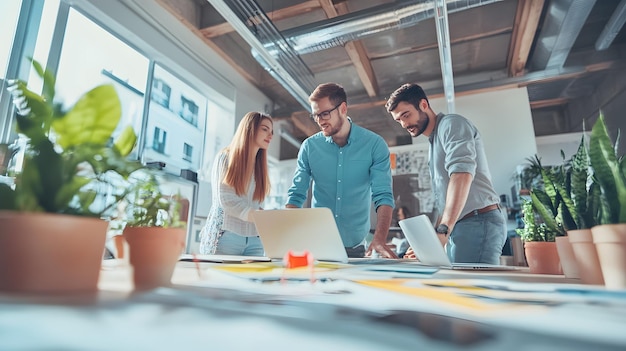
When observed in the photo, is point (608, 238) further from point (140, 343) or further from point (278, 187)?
point (278, 187)

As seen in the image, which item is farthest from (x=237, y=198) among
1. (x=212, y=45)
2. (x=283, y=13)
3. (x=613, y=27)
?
(x=613, y=27)

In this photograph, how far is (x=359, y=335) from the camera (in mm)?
257

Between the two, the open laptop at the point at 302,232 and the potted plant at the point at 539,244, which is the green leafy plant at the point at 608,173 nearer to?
the potted plant at the point at 539,244

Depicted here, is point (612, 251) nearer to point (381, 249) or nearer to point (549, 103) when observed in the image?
point (381, 249)

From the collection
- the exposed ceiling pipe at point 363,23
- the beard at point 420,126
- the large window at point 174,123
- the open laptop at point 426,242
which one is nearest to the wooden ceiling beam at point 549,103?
the exposed ceiling pipe at point 363,23

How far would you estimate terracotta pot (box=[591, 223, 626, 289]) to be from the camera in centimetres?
50

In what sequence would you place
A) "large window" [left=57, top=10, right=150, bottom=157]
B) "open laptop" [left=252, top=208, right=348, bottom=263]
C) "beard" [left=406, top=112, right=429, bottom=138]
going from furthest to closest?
"large window" [left=57, top=10, right=150, bottom=157] → "beard" [left=406, top=112, right=429, bottom=138] → "open laptop" [left=252, top=208, right=348, bottom=263]

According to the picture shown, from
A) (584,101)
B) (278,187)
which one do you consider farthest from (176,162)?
(584,101)

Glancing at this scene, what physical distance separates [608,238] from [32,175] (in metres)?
0.79

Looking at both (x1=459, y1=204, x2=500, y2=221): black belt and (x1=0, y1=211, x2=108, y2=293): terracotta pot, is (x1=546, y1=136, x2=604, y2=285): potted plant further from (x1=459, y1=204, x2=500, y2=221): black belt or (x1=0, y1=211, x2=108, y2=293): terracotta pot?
(x1=459, y1=204, x2=500, y2=221): black belt

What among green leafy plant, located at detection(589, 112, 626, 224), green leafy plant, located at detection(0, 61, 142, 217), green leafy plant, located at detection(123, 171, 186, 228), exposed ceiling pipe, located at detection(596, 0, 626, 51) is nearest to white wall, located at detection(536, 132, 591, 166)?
exposed ceiling pipe, located at detection(596, 0, 626, 51)

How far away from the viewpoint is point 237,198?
5.21 ft

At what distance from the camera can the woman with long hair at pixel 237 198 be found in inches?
62.2

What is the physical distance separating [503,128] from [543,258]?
452 cm
